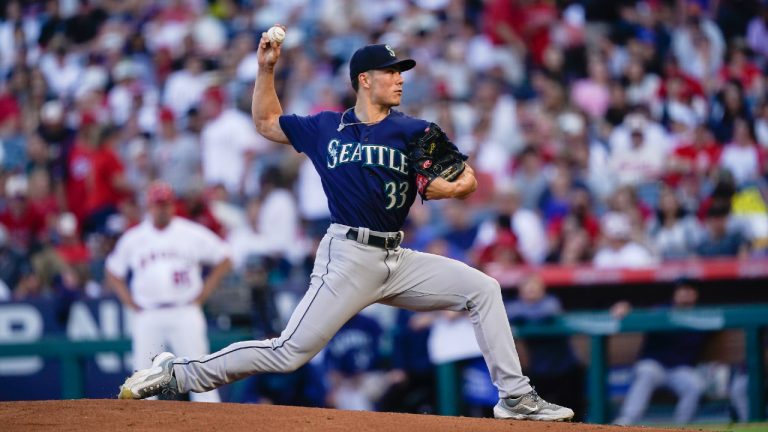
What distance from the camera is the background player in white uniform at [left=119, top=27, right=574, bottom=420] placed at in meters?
6.11

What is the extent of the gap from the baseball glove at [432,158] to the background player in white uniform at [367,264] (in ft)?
0.16

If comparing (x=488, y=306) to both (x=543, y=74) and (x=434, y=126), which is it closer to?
(x=434, y=126)

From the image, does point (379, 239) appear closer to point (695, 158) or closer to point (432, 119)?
point (432, 119)

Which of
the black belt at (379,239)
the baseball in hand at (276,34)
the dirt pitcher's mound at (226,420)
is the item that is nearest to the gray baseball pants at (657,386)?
the dirt pitcher's mound at (226,420)

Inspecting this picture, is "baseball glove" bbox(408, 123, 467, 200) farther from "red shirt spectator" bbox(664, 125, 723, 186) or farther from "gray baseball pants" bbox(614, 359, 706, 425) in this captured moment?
"red shirt spectator" bbox(664, 125, 723, 186)

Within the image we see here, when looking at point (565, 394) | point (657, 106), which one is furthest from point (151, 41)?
point (565, 394)

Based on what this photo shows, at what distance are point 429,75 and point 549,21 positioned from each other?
1958mm

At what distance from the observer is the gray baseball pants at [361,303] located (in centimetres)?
611

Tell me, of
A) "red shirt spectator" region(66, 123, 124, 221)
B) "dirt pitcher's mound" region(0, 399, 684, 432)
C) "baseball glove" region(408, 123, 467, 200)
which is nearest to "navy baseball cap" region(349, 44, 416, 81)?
"baseball glove" region(408, 123, 467, 200)

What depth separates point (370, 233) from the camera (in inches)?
241

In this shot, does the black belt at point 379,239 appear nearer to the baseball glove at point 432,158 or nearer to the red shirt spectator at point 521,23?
the baseball glove at point 432,158

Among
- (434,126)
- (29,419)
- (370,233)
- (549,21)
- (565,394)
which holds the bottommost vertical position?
(565,394)

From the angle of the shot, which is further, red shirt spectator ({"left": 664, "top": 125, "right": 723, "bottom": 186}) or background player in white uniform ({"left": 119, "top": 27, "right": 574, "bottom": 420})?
red shirt spectator ({"left": 664, "top": 125, "right": 723, "bottom": 186})

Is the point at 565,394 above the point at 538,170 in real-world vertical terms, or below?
below
